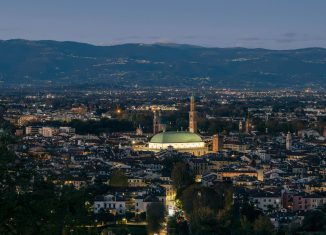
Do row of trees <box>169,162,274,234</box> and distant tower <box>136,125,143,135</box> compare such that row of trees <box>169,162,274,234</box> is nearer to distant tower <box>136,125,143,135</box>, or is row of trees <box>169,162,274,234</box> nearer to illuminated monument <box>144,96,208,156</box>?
illuminated monument <box>144,96,208,156</box>

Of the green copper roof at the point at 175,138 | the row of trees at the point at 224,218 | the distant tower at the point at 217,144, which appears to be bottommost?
the distant tower at the point at 217,144

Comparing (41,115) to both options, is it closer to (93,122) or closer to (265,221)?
(93,122)

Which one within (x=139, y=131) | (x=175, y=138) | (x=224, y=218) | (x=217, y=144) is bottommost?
(x=139, y=131)


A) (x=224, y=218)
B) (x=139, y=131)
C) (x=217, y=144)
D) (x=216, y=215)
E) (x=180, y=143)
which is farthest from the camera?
(x=139, y=131)

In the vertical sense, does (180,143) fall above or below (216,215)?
below

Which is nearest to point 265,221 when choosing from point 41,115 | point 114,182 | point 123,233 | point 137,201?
point 123,233

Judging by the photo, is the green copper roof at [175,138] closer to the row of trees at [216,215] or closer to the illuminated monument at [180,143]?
the illuminated monument at [180,143]

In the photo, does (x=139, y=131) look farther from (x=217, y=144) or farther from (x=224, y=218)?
(x=224, y=218)

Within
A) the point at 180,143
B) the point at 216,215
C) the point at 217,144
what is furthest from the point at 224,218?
the point at 217,144

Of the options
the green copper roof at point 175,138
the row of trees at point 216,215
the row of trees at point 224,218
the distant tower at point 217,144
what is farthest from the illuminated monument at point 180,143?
the row of trees at point 224,218

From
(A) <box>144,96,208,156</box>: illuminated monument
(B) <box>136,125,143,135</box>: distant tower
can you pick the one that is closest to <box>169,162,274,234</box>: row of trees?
(A) <box>144,96,208,156</box>: illuminated monument

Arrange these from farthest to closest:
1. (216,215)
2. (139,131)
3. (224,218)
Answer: (139,131), (216,215), (224,218)

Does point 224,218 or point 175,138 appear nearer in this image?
point 224,218
